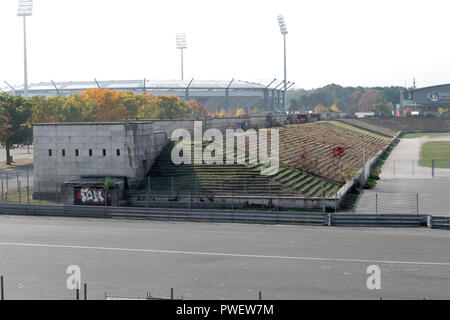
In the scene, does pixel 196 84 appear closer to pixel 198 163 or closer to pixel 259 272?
pixel 198 163

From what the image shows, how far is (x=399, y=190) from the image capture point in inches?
1876

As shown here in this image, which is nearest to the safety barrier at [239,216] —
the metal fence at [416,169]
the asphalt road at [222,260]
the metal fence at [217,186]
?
the asphalt road at [222,260]

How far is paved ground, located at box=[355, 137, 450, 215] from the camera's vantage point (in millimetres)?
38344

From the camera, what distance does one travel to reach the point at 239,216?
35438mm

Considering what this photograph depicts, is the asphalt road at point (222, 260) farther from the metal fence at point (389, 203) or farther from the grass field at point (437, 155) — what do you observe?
the grass field at point (437, 155)

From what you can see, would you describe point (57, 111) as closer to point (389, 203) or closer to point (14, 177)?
point (14, 177)

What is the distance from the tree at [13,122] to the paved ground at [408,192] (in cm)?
4669

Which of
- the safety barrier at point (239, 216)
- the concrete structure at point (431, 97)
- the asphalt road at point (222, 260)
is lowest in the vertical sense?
the asphalt road at point (222, 260)

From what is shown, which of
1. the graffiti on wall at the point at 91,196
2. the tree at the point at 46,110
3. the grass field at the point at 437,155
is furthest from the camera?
the tree at the point at 46,110

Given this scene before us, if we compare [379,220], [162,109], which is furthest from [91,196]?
[162,109]

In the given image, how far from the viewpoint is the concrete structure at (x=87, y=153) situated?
143ft

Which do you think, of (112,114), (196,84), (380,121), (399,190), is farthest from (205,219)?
(196,84)

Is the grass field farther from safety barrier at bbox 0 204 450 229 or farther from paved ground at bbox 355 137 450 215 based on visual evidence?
safety barrier at bbox 0 204 450 229

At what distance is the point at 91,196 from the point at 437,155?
59974 millimetres
